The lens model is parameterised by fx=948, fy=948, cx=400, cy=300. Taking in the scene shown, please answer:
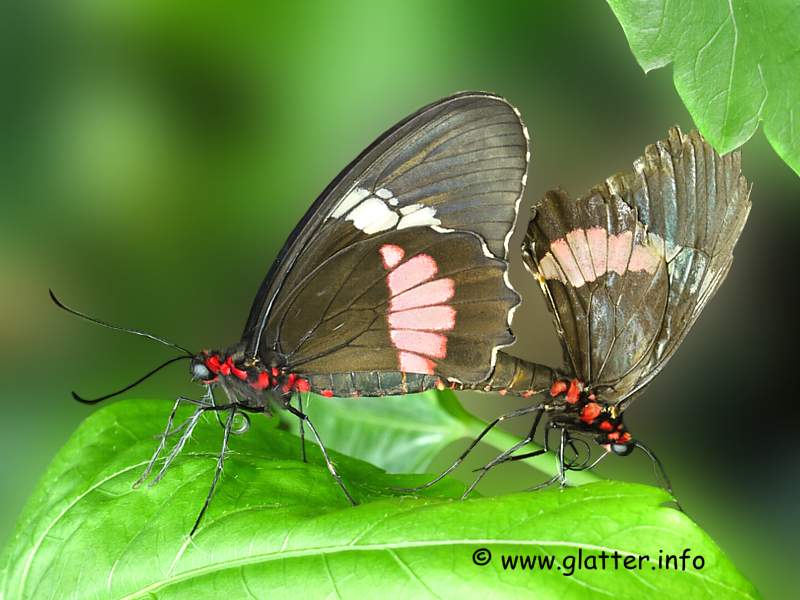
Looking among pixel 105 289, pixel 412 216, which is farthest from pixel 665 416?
pixel 105 289

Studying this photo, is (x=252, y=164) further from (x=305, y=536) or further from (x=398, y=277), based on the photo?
(x=305, y=536)

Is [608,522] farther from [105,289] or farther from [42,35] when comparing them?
[42,35]

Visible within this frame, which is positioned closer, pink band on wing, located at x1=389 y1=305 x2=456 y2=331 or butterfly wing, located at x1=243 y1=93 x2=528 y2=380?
butterfly wing, located at x1=243 y1=93 x2=528 y2=380

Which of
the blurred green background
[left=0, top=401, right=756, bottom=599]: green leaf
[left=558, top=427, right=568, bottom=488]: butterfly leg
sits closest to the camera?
[left=0, top=401, right=756, bottom=599]: green leaf

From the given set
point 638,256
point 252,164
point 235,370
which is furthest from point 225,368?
point 252,164

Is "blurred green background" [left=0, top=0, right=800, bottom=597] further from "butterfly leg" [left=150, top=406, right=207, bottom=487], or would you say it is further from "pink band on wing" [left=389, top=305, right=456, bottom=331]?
"butterfly leg" [left=150, top=406, right=207, bottom=487]

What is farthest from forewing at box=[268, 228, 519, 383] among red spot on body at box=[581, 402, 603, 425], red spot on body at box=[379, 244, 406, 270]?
red spot on body at box=[581, 402, 603, 425]

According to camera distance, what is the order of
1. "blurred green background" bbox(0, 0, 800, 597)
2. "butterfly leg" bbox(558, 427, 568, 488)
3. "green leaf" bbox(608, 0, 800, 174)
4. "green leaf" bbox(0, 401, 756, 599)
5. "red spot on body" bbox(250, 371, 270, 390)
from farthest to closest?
1. "blurred green background" bbox(0, 0, 800, 597)
2. "red spot on body" bbox(250, 371, 270, 390)
3. "butterfly leg" bbox(558, 427, 568, 488)
4. "green leaf" bbox(608, 0, 800, 174)
5. "green leaf" bbox(0, 401, 756, 599)
